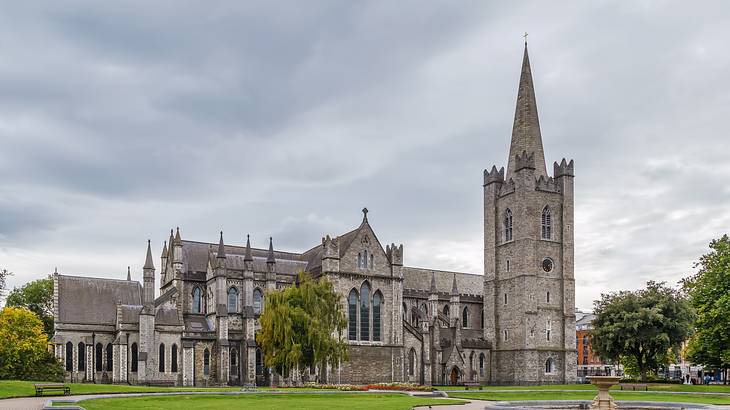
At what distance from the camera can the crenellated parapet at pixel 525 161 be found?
8631 centimetres

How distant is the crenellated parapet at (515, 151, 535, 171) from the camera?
86.3 meters

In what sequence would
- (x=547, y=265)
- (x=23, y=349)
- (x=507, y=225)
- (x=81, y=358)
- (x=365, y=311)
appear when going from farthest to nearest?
(x=507, y=225), (x=547, y=265), (x=365, y=311), (x=81, y=358), (x=23, y=349)

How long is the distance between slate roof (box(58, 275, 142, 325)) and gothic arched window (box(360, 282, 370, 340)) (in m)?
22.8

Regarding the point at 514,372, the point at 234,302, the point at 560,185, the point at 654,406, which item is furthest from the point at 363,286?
the point at 654,406

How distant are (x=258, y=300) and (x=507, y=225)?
3235 centimetres

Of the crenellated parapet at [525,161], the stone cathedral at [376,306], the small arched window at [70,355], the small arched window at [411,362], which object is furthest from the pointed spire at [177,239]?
the crenellated parapet at [525,161]

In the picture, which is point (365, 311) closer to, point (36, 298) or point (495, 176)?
point (495, 176)

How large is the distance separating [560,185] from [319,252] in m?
30.7

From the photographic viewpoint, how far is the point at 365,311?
245ft

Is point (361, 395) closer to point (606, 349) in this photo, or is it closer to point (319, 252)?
point (319, 252)

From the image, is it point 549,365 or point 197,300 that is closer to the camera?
point 197,300

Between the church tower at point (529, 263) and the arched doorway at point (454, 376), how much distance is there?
5.93m

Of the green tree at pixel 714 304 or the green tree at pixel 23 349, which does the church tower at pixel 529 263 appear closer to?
the green tree at pixel 714 304

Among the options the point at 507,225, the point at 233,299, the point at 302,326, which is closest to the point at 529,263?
the point at 507,225
